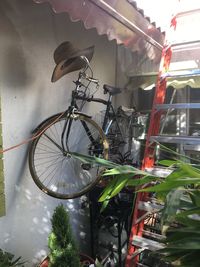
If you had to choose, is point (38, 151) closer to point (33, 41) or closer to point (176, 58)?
point (33, 41)

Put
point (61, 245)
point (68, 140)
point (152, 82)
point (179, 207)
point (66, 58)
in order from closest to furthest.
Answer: point (179, 207) < point (61, 245) < point (66, 58) < point (68, 140) < point (152, 82)

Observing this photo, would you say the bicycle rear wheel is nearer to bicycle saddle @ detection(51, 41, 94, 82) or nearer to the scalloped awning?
bicycle saddle @ detection(51, 41, 94, 82)

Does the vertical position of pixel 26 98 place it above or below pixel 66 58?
below

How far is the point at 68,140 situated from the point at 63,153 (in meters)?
0.41

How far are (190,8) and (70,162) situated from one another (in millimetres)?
1992

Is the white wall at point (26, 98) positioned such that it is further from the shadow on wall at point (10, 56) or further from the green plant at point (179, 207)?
the green plant at point (179, 207)

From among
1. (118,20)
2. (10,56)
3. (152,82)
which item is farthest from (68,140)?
(152,82)

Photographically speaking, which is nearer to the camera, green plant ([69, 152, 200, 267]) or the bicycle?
green plant ([69, 152, 200, 267])

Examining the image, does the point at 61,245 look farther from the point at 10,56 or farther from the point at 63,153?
the point at 10,56

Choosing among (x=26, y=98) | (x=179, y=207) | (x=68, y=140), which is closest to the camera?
(x=179, y=207)

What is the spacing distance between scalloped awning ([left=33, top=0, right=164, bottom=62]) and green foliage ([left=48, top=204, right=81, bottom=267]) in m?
1.51

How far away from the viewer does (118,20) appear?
2332 millimetres

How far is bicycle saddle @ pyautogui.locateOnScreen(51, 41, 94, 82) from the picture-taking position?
93.5 inches

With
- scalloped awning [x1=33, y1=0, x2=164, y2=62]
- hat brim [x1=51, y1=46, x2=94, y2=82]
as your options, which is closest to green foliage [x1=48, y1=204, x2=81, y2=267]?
hat brim [x1=51, y1=46, x2=94, y2=82]
